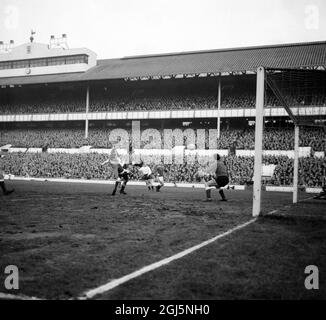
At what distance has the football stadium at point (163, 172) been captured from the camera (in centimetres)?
431

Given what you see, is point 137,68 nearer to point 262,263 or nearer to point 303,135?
point 303,135

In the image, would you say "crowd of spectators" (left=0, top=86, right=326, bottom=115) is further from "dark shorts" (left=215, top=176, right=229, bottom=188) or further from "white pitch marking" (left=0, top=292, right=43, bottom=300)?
"white pitch marking" (left=0, top=292, right=43, bottom=300)

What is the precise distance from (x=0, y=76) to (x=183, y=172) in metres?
38.0

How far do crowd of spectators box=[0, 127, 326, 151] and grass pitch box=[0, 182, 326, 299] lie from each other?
23041mm

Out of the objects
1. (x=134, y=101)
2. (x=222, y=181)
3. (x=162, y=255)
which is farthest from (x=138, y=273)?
(x=134, y=101)

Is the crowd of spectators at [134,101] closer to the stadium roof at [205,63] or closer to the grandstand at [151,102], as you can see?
the grandstand at [151,102]

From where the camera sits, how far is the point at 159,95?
4394 cm

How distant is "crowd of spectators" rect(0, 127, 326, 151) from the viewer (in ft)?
108

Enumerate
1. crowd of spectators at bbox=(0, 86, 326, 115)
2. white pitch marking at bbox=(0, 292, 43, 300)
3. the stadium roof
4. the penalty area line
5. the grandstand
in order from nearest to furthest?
1. white pitch marking at bbox=(0, 292, 43, 300)
2. the penalty area line
3. the grandstand
4. the stadium roof
5. crowd of spectators at bbox=(0, 86, 326, 115)

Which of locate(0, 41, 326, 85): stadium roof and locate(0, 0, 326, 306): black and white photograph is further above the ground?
locate(0, 41, 326, 85): stadium roof

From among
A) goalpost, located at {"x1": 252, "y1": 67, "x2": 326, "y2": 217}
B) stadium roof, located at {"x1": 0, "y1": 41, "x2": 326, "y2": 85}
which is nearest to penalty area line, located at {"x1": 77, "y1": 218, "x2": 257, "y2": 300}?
goalpost, located at {"x1": 252, "y1": 67, "x2": 326, "y2": 217}

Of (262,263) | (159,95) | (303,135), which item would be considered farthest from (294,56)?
(262,263)

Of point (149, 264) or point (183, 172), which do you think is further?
point (183, 172)
